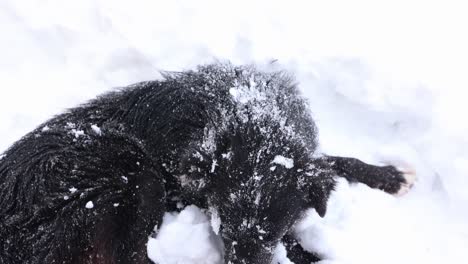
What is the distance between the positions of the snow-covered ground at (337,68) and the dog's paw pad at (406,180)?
2.6 inches

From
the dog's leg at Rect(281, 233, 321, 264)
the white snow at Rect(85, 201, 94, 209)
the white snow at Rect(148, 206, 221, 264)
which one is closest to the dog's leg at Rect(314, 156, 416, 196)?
the dog's leg at Rect(281, 233, 321, 264)

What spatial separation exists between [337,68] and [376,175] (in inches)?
45.6

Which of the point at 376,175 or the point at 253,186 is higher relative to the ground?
the point at 376,175

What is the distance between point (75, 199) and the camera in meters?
3.63

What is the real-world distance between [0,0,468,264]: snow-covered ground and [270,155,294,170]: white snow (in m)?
1.27

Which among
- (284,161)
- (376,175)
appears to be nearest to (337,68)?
(376,175)

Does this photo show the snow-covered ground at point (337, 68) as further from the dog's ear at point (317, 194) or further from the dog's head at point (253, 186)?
the dog's head at point (253, 186)

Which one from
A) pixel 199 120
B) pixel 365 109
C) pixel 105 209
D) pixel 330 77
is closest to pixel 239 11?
pixel 330 77

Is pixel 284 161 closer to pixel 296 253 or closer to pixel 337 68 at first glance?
pixel 296 253

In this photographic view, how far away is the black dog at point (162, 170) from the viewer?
137 inches

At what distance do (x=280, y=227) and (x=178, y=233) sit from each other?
0.82m

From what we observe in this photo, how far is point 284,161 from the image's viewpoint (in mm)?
3555

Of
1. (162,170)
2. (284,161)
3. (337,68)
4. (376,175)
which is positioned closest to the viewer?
(284,161)

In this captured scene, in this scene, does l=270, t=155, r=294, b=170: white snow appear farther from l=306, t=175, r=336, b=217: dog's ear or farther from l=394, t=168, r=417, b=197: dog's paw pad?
l=394, t=168, r=417, b=197: dog's paw pad
